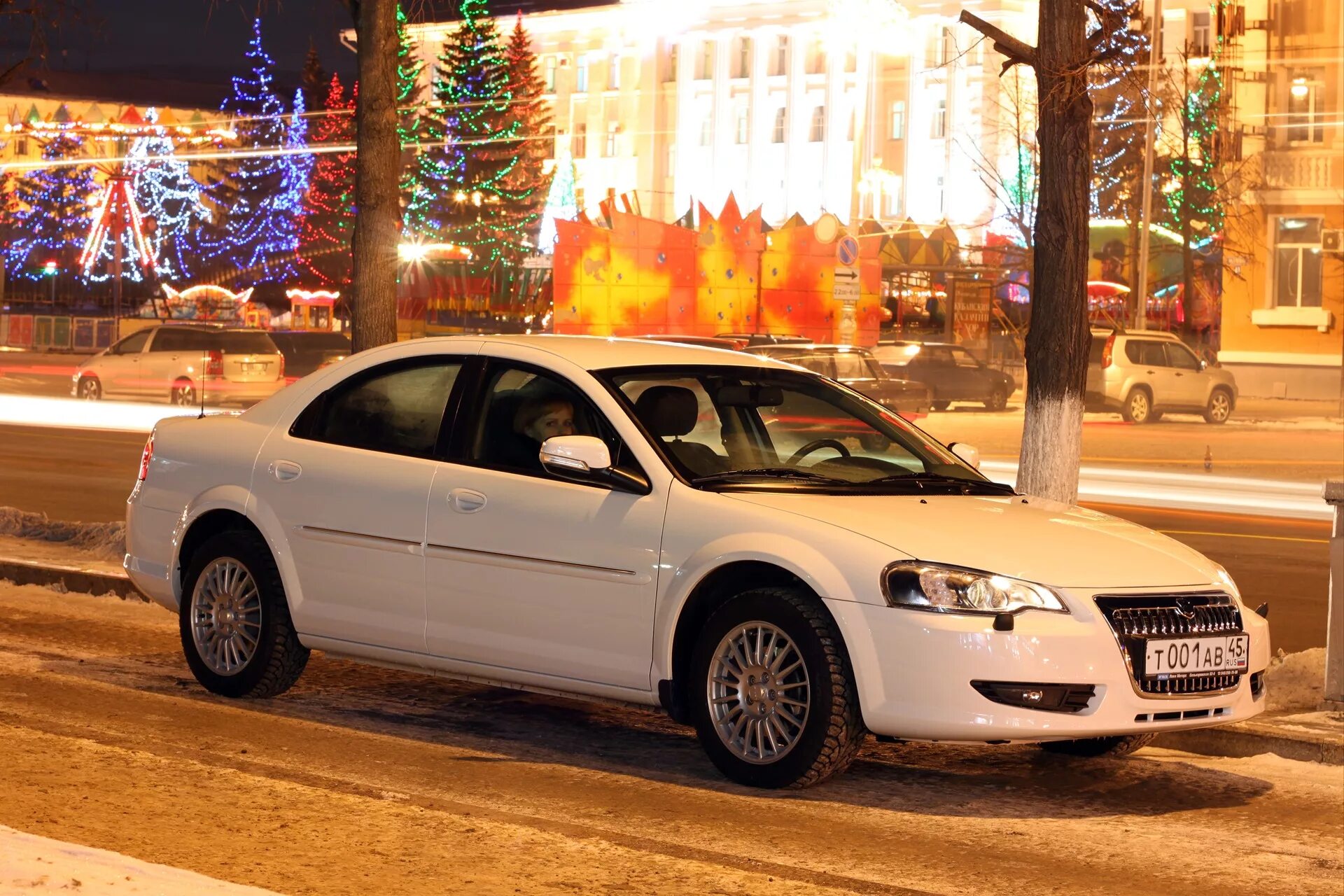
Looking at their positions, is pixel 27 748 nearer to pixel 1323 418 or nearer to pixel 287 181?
pixel 1323 418

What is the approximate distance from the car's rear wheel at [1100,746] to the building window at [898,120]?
79.0 meters

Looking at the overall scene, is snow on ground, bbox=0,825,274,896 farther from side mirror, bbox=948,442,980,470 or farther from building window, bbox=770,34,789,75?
building window, bbox=770,34,789,75

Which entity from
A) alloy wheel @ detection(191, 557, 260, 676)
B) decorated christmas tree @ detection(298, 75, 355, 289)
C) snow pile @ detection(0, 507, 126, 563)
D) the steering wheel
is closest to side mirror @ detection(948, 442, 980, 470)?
the steering wheel

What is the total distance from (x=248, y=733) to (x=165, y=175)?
101257 millimetres

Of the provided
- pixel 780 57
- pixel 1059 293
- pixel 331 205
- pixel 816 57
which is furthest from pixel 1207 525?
pixel 331 205

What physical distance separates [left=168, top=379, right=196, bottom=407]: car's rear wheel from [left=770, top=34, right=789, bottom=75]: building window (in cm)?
6214

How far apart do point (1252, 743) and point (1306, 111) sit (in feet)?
143

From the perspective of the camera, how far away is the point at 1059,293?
35.9 feet

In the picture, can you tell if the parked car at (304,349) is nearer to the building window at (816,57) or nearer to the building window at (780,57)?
the building window at (816,57)

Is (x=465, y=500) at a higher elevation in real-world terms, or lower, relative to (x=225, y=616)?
higher

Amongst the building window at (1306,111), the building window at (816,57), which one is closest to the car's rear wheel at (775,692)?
the building window at (1306,111)

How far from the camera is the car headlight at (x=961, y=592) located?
650 cm

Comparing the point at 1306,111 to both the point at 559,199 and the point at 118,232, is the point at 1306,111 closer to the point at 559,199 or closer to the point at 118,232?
the point at 118,232

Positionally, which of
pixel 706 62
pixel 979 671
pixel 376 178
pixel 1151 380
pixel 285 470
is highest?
pixel 706 62
